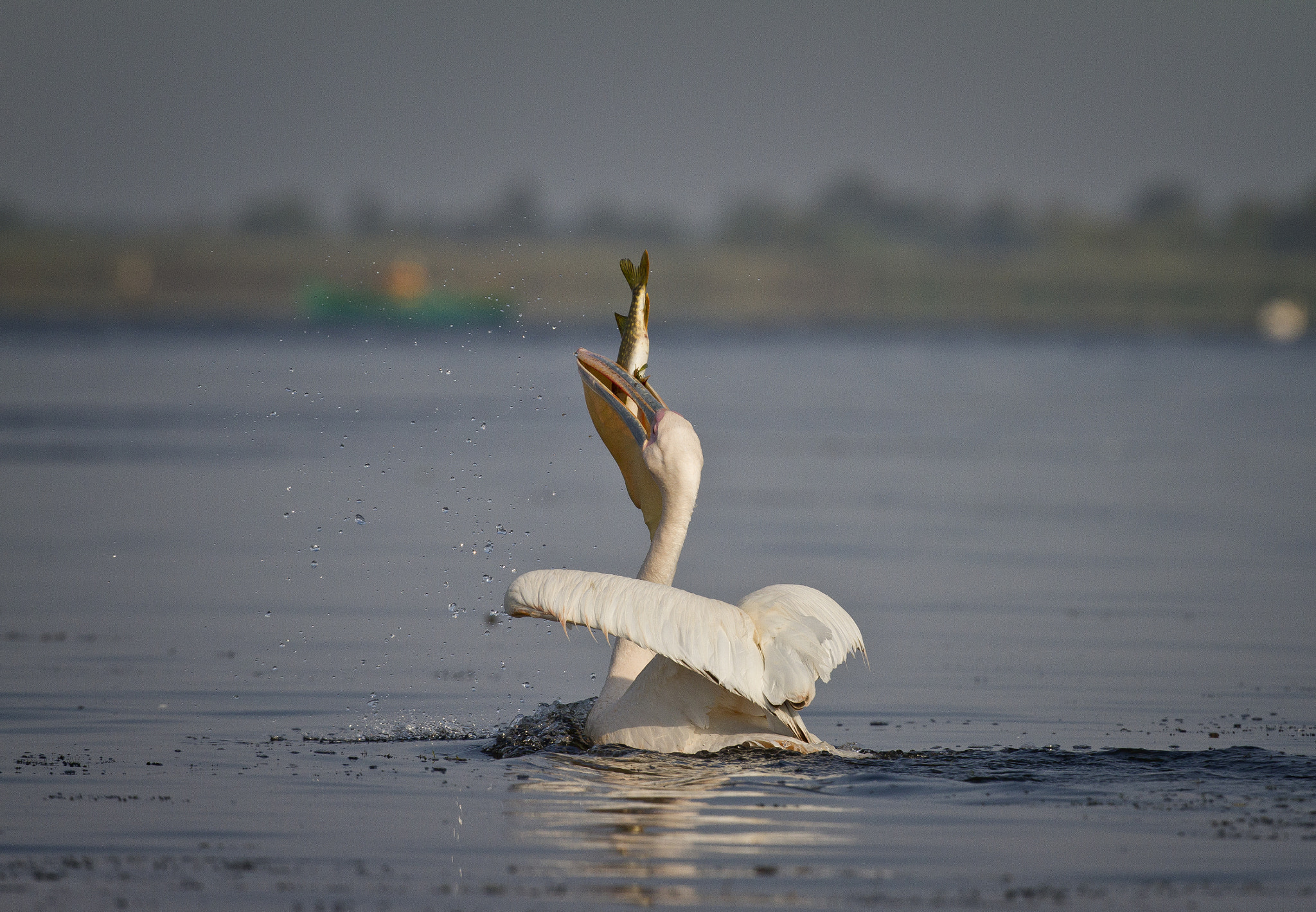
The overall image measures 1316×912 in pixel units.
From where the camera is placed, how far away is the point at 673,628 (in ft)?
23.1

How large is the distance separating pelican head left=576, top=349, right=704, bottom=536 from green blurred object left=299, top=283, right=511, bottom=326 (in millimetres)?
74275

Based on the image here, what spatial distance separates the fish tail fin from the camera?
26.0 feet

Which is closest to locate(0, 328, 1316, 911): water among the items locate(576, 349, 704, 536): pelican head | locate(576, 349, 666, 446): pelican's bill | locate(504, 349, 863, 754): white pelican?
locate(504, 349, 863, 754): white pelican

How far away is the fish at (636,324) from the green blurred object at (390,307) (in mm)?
74382

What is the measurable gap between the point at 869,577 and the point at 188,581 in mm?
4944

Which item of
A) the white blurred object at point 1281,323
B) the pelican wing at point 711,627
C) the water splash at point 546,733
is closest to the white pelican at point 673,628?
the pelican wing at point 711,627

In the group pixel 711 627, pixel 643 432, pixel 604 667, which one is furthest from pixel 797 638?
pixel 604 667

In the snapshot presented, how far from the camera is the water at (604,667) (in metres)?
6.07

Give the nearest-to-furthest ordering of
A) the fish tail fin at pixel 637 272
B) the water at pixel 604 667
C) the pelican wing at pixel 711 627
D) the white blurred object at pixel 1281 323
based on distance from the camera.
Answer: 1. the water at pixel 604 667
2. the pelican wing at pixel 711 627
3. the fish tail fin at pixel 637 272
4. the white blurred object at pixel 1281 323

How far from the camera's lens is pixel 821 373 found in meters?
46.5

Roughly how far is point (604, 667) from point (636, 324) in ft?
9.89

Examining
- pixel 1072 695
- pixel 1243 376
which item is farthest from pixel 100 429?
pixel 1243 376

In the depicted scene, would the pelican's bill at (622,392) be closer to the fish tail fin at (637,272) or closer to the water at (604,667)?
the fish tail fin at (637,272)

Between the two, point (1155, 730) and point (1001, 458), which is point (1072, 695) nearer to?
point (1155, 730)
